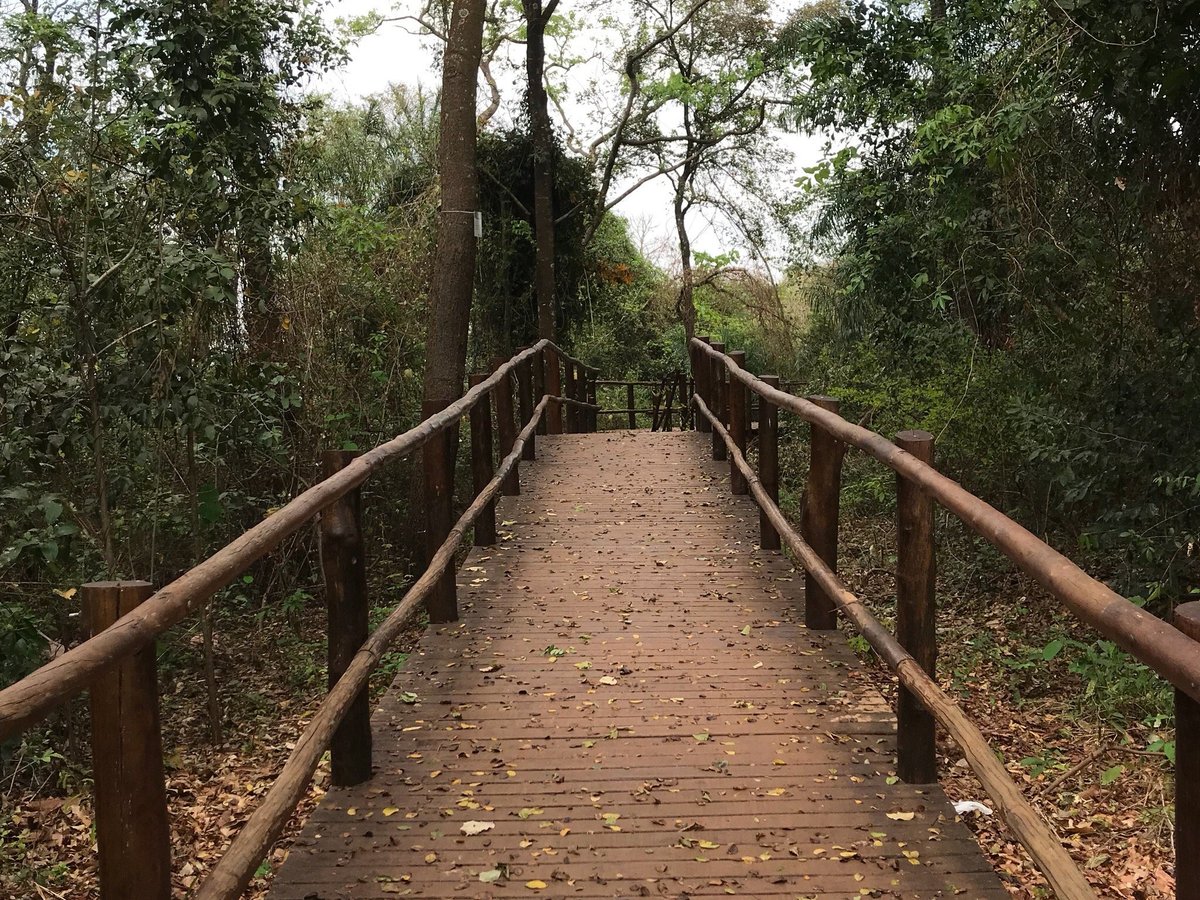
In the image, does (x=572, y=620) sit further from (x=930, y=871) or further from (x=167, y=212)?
(x=167, y=212)

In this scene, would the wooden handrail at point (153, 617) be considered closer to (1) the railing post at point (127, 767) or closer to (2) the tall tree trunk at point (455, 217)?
(1) the railing post at point (127, 767)

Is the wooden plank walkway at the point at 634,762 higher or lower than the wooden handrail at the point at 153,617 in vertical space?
lower

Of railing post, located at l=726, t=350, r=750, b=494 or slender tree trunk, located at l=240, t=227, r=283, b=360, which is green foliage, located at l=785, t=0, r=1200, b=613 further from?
slender tree trunk, located at l=240, t=227, r=283, b=360

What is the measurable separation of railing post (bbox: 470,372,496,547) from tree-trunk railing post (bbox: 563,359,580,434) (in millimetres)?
5997

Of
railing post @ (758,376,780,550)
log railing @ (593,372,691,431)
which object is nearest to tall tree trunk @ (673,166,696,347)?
log railing @ (593,372,691,431)

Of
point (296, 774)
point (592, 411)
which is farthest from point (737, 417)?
point (592, 411)

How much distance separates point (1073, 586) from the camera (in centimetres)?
212

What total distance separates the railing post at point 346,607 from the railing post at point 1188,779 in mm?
2387

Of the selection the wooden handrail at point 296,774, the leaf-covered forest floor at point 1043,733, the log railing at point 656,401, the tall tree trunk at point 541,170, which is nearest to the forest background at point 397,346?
the leaf-covered forest floor at point 1043,733

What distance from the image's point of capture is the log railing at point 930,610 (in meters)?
1.71

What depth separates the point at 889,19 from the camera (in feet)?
32.9

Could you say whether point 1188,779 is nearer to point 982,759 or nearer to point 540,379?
point 982,759

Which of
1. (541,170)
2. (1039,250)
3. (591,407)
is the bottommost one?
(591,407)

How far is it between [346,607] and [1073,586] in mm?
2227
